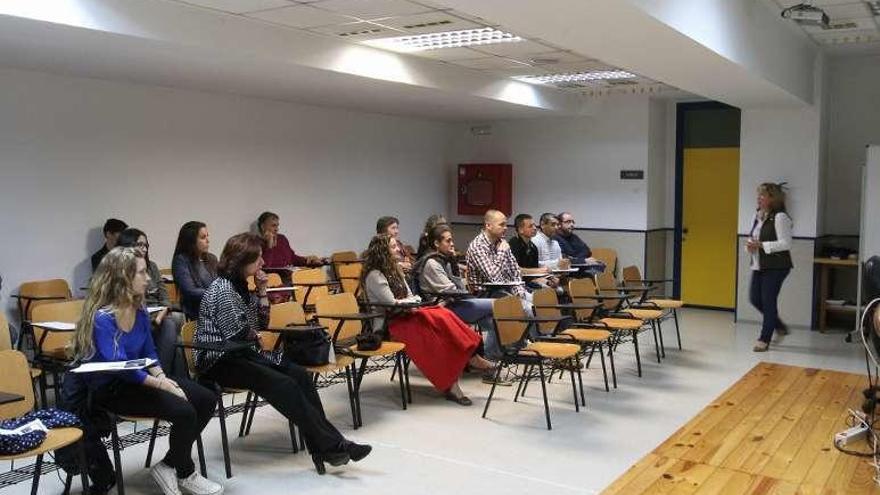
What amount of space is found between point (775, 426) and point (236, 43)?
4.37 meters

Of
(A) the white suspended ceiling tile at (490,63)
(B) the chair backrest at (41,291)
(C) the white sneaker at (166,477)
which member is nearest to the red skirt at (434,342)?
(C) the white sneaker at (166,477)

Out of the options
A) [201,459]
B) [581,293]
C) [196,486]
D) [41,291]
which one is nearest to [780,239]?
[581,293]

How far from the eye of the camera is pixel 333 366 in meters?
4.55

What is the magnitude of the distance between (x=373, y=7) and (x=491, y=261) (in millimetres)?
2268

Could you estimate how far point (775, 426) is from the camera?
16.1 feet

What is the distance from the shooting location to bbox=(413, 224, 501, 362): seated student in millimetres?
5996

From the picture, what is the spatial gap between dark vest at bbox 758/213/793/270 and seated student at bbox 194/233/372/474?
4721mm

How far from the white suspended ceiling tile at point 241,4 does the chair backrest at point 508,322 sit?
7.92ft

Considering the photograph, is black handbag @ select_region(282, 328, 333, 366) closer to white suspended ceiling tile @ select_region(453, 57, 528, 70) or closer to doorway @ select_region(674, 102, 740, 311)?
white suspended ceiling tile @ select_region(453, 57, 528, 70)

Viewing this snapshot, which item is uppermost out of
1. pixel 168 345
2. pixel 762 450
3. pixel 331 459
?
pixel 168 345

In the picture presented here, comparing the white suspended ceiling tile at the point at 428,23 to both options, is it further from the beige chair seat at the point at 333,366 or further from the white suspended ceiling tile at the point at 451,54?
the beige chair seat at the point at 333,366

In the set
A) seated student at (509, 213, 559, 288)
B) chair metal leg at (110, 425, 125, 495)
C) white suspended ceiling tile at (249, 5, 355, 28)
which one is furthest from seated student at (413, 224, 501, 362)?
chair metal leg at (110, 425, 125, 495)

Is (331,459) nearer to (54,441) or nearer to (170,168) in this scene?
(54,441)

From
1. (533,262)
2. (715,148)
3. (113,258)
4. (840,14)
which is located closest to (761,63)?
(840,14)
